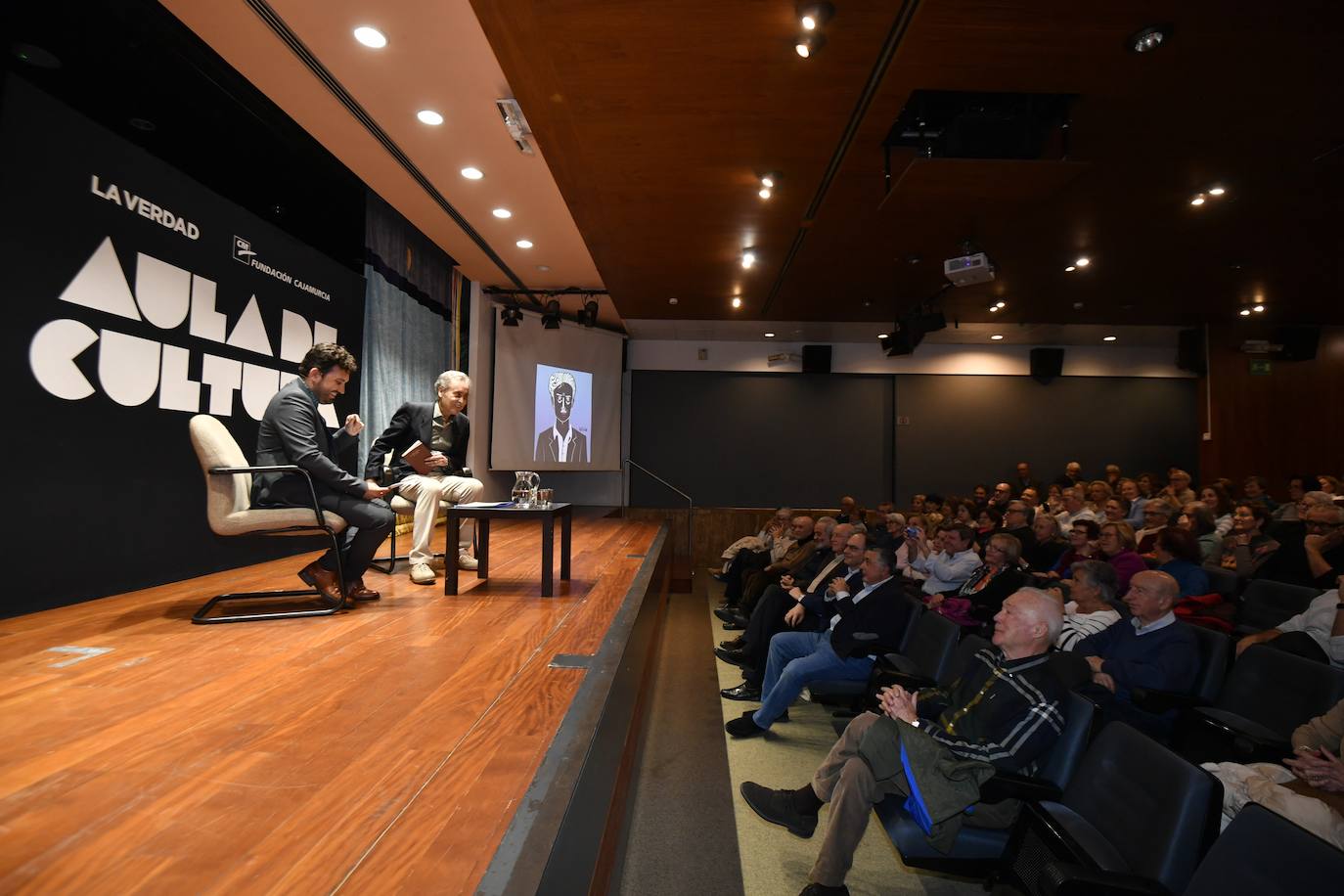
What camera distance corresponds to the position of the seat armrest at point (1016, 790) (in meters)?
1.92

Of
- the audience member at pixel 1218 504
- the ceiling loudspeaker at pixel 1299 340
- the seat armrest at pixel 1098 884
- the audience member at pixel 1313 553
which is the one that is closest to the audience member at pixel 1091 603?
the audience member at pixel 1313 553

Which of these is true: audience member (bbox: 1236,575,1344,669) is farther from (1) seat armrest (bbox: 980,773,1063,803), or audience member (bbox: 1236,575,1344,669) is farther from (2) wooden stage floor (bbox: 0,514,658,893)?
(2) wooden stage floor (bbox: 0,514,658,893)

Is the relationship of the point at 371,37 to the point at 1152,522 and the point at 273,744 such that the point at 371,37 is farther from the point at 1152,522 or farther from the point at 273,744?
the point at 1152,522

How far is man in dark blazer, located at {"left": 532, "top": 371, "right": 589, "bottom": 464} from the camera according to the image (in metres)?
9.41

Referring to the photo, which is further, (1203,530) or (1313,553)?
(1203,530)

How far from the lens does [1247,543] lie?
14.8 feet

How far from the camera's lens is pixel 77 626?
9.21 feet

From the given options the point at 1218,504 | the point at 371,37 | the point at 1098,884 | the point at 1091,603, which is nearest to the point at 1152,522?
the point at 1218,504

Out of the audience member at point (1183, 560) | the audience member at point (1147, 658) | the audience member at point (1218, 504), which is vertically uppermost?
the audience member at point (1218, 504)

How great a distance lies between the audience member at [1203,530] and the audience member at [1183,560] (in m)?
1.14

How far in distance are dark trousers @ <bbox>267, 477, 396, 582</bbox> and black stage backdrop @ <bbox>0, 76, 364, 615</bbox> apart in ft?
2.17

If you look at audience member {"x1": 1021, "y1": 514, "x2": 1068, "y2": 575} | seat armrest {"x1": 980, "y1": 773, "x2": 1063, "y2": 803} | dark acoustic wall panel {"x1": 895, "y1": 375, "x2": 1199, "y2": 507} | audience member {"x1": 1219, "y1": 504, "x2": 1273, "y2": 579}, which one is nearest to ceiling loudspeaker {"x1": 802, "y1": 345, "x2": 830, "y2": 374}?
dark acoustic wall panel {"x1": 895, "y1": 375, "x2": 1199, "y2": 507}

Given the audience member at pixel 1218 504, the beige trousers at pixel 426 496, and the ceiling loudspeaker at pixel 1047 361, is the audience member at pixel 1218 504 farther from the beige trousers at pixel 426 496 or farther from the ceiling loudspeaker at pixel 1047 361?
the beige trousers at pixel 426 496

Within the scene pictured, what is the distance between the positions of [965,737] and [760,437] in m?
8.66
